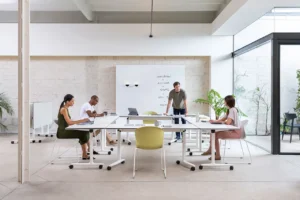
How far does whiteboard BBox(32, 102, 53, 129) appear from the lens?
7331mm

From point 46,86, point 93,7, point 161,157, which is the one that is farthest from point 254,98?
point 46,86

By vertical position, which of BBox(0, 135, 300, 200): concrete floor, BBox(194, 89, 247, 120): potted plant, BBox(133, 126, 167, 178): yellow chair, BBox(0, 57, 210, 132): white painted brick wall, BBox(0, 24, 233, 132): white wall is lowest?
BBox(0, 135, 300, 200): concrete floor

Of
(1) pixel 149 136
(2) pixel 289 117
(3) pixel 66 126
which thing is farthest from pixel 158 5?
(1) pixel 149 136

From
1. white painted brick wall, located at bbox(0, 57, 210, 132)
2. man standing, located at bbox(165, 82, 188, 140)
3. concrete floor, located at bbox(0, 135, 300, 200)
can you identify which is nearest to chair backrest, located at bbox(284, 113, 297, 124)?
concrete floor, located at bbox(0, 135, 300, 200)

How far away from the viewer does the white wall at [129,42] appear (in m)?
8.58

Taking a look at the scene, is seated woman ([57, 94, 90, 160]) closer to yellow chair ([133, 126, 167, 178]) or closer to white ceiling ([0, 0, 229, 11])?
yellow chair ([133, 126, 167, 178])

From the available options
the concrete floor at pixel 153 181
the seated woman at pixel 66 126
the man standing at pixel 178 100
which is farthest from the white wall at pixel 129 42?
the concrete floor at pixel 153 181

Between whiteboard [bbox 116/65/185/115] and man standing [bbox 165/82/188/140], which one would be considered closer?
man standing [bbox 165/82/188/140]

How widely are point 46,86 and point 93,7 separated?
9.50 ft

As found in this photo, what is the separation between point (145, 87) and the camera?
28.8 feet

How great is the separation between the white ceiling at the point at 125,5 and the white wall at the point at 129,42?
0.51 m

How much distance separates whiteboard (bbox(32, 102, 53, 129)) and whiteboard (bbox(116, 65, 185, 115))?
6.68 ft

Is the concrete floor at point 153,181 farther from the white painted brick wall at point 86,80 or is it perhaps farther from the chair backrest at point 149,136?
the white painted brick wall at point 86,80

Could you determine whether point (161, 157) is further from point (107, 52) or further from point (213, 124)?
point (107, 52)
